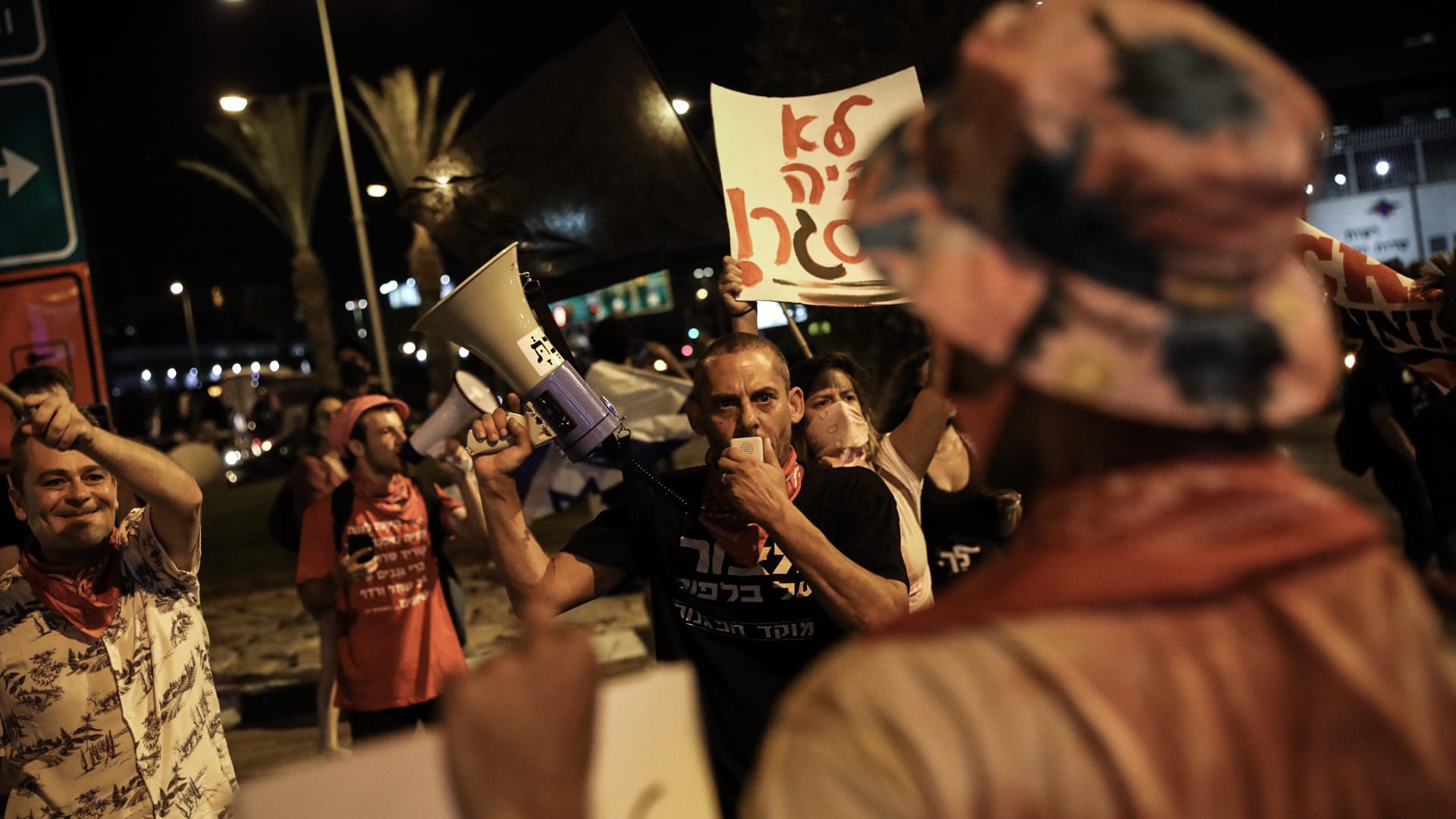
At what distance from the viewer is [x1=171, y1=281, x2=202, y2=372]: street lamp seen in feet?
233

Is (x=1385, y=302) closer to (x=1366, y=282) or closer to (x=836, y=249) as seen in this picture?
(x=1366, y=282)

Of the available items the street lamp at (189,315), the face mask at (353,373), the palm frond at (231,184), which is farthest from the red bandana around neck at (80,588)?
the street lamp at (189,315)

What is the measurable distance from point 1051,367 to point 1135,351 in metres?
0.07

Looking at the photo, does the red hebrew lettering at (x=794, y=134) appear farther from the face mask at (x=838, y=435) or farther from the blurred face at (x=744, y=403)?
the blurred face at (x=744, y=403)

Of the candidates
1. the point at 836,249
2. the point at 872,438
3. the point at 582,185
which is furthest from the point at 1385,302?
the point at 582,185

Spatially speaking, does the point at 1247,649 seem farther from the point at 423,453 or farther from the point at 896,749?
the point at 423,453

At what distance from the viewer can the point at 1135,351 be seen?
3.31 feet

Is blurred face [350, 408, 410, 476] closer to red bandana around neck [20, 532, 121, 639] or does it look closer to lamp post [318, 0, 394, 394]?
red bandana around neck [20, 532, 121, 639]

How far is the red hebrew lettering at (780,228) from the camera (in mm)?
4221

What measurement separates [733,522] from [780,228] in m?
1.67

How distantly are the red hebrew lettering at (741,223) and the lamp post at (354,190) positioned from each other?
1128 cm

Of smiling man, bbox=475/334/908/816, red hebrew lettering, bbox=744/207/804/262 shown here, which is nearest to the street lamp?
red hebrew lettering, bbox=744/207/804/262

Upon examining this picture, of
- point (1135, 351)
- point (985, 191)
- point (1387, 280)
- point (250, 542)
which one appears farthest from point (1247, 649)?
point (250, 542)

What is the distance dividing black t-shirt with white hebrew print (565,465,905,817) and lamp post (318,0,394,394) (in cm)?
1244
